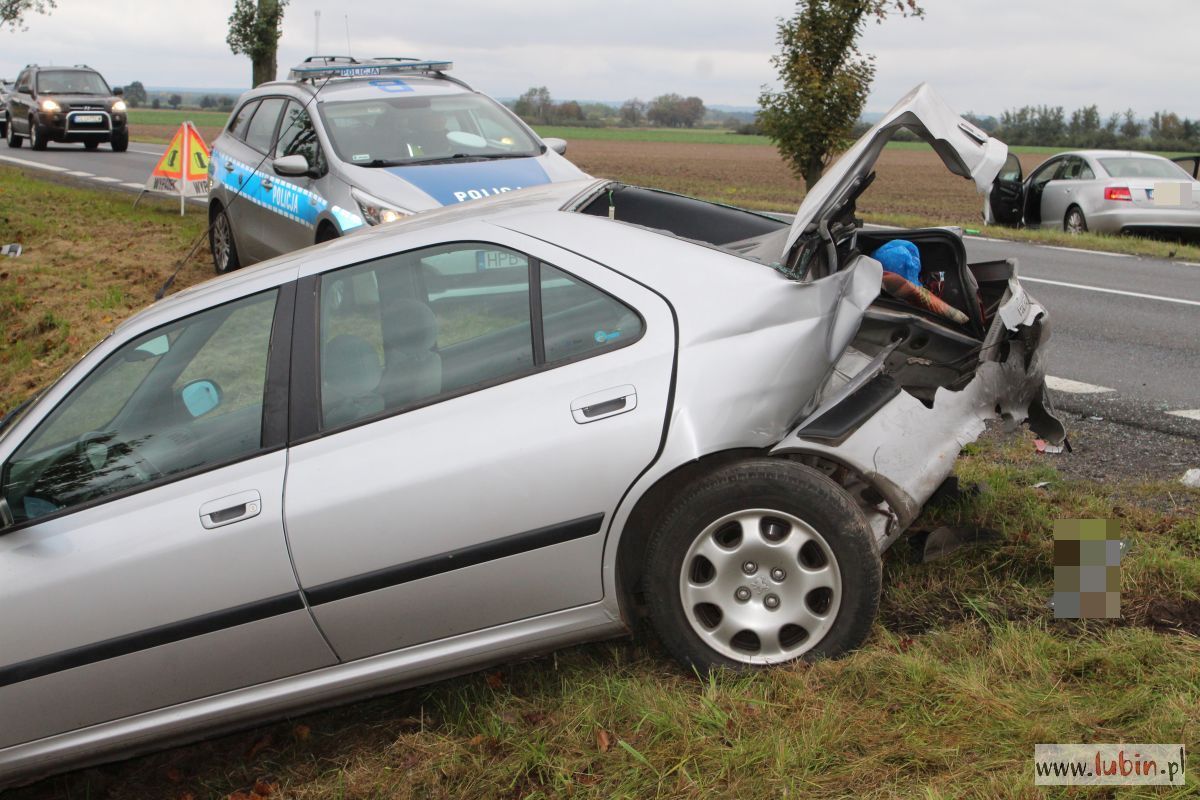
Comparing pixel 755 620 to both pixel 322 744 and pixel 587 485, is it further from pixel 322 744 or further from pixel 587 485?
pixel 322 744

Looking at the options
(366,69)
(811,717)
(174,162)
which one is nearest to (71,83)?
(174,162)

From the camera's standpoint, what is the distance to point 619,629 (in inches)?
141

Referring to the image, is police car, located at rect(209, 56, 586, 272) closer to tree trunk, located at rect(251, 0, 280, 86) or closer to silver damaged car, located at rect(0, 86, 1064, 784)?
silver damaged car, located at rect(0, 86, 1064, 784)

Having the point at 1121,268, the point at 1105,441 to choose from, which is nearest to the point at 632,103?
the point at 1121,268

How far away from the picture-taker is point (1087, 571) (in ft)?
12.5

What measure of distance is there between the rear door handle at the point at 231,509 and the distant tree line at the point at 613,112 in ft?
305

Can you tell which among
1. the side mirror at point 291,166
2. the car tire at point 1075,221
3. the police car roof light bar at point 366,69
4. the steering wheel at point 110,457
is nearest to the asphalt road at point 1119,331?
the car tire at point 1075,221

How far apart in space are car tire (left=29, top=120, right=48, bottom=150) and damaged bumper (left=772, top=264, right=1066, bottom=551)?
28960 mm

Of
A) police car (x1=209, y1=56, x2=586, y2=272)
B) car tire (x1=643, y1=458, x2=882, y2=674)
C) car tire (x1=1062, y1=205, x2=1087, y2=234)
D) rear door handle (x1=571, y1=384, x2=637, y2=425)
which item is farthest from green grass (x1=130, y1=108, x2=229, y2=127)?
car tire (x1=643, y1=458, x2=882, y2=674)

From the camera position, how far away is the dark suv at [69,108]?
28438 millimetres

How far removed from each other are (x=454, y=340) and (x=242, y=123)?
8036 mm

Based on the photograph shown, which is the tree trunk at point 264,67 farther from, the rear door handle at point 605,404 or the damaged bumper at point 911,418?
the rear door handle at point 605,404

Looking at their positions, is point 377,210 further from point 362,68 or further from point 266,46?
point 266,46

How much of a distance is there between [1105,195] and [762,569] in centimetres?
1407
